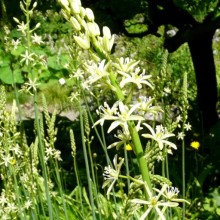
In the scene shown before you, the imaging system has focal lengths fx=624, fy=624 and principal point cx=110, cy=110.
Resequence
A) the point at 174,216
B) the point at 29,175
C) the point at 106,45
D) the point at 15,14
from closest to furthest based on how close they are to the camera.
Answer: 1. the point at 106,45
2. the point at 29,175
3. the point at 174,216
4. the point at 15,14

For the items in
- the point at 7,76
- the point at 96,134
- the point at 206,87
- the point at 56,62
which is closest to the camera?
the point at 96,134

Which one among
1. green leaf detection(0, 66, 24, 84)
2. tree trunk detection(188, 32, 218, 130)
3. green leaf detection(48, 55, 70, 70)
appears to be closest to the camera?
green leaf detection(0, 66, 24, 84)

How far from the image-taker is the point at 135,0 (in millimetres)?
4875

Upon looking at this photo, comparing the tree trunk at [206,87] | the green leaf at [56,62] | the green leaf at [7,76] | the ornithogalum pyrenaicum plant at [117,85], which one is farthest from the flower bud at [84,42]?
the tree trunk at [206,87]

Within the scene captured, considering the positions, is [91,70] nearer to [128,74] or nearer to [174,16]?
[128,74]

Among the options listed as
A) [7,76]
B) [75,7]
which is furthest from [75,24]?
[7,76]

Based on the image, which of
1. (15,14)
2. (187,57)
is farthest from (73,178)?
(187,57)

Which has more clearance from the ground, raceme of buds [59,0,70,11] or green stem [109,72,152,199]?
raceme of buds [59,0,70,11]

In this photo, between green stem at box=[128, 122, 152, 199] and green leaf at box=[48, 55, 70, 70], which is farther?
green leaf at box=[48, 55, 70, 70]

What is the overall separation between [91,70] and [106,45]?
0.17 ft

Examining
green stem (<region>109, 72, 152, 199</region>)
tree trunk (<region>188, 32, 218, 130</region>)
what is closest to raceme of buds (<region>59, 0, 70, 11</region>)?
green stem (<region>109, 72, 152, 199</region>)

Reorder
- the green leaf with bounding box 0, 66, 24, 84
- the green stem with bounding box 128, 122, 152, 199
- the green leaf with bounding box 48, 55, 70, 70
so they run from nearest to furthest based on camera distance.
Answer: the green stem with bounding box 128, 122, 152, 199
the green leaf with bounding box 0, 66, 24, 84
the green leaf with bounding box 48, 55, 70, 70

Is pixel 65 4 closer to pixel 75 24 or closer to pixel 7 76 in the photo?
pixel 75 24

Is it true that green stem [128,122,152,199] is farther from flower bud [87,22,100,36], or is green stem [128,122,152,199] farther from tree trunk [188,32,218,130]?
tree trunk [188,32,218,130]
